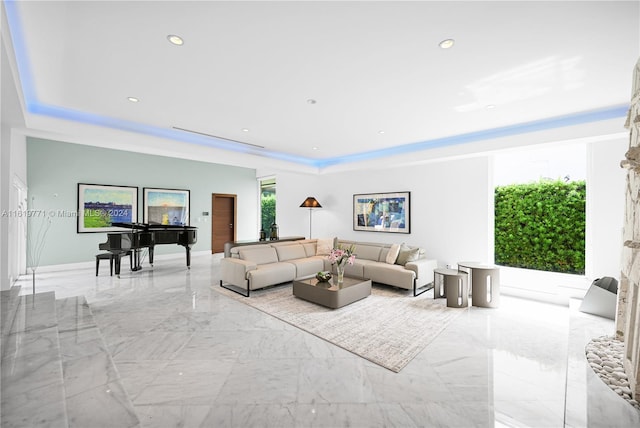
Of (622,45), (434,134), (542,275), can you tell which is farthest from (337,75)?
(542,275)

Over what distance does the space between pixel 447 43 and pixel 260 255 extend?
4.34 m

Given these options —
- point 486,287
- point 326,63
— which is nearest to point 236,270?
point 326,63

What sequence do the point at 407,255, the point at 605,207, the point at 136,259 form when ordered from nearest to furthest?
the point at 605,207, the point at 407,255, the point at 136,259

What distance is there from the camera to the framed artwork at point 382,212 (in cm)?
605

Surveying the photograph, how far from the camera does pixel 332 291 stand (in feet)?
12.9

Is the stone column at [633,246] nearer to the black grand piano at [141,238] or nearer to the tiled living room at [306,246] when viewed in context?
the tiled living room at [306,246]

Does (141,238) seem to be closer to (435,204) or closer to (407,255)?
(407,255)

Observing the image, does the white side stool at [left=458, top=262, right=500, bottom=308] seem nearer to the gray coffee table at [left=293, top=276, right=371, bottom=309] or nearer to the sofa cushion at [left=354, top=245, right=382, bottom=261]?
the gray coffee table at [left=293, top=276, right=371, bottom=309]

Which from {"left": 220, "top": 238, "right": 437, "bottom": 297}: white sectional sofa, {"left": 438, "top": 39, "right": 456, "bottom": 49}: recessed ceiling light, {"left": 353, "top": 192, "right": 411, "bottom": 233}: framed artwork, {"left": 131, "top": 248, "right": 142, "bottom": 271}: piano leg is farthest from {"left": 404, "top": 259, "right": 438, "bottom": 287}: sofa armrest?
{"left": 131, "top": 248, "right": 142, "bottom": 271}: piano leg

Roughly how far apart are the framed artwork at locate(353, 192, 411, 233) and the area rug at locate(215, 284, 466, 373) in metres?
1.72

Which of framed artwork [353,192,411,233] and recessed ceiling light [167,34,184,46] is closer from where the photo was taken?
recessed ceiling light [167,34,184,46]

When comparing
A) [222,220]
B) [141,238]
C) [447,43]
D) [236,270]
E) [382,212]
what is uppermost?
[447,43]

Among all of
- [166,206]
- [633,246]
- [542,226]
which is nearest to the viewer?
[633,246]

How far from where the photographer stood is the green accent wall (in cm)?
591
